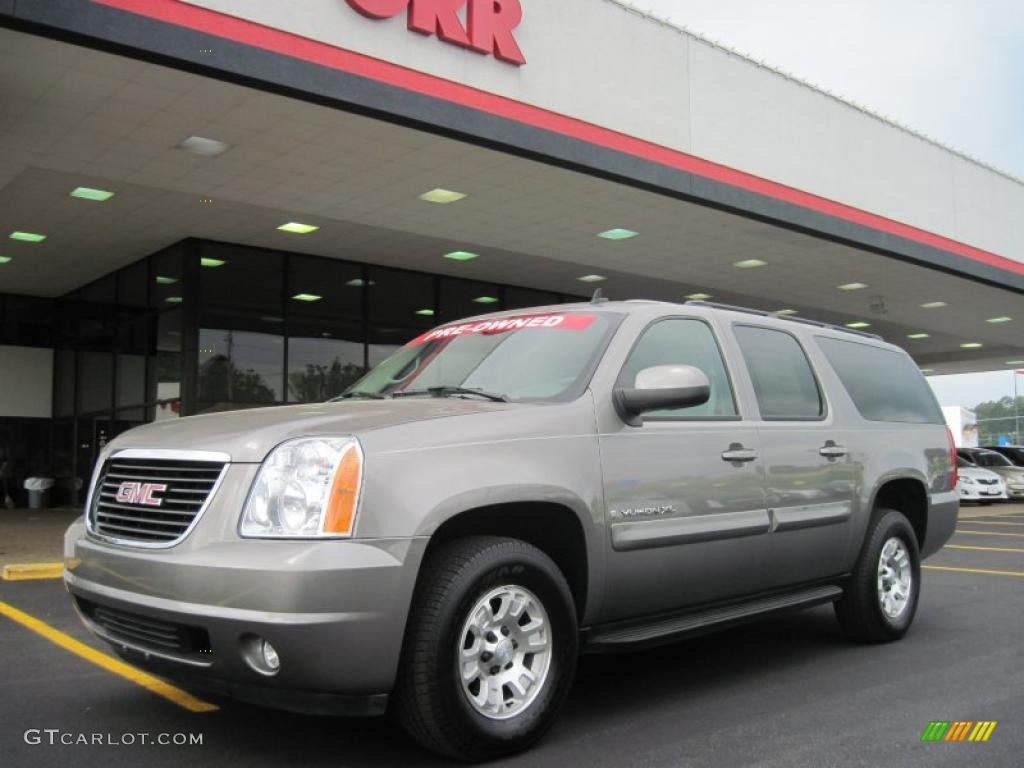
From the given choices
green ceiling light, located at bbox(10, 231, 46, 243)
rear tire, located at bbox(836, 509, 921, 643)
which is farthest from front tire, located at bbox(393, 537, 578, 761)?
green ceiling light, located at bbox(10, 231, 46, 243)

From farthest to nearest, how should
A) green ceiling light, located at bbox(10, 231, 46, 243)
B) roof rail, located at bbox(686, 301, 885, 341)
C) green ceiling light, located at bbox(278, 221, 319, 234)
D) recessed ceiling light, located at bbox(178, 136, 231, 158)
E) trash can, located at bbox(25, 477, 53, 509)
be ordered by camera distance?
trash can, located at bbox(25, 477, 53, 509)
green ceiling light, located at bbox(10, 231, 46, 243)
green ceiling light, located at bbox(278, 221, 319, 234)
recessed ceiling light, located at bbox(178, 136, 231, 158)
roof rail, located at bbox(686, 301, 885, 341)

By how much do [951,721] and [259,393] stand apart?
43.7ft

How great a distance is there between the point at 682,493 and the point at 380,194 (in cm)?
952

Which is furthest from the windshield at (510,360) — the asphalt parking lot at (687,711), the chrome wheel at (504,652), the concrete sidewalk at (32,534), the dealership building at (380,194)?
the concrete sidewalk at (32,534)

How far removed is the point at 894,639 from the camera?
229 inches

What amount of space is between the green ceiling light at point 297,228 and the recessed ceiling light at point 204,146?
3.38 metres

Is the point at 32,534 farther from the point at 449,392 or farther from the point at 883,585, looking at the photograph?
the point at 883,585

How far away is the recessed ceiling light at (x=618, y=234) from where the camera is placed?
15.0 m

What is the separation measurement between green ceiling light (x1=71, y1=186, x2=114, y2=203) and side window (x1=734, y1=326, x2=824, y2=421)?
33.5 feet

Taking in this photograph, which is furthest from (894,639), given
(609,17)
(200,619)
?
(609,17)

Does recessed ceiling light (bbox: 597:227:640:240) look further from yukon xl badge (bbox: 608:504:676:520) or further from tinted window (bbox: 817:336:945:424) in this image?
yukon xl badge (bbox: 608:504:676:520)

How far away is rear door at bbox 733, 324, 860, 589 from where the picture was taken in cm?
495

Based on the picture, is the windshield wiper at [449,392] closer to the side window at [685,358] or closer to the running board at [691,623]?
the side window at [685,358]

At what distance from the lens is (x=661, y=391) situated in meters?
4.11
